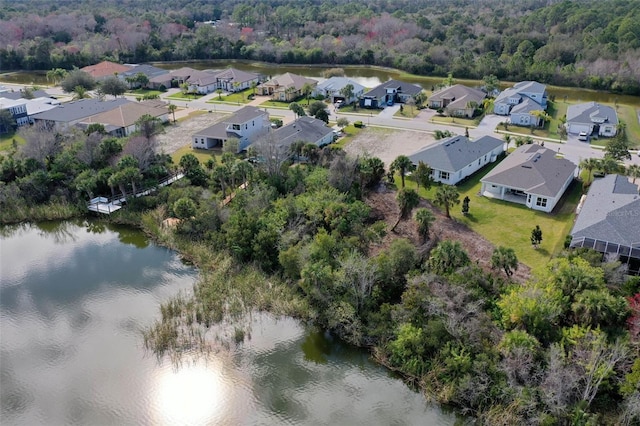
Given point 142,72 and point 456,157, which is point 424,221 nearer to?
point 456,157

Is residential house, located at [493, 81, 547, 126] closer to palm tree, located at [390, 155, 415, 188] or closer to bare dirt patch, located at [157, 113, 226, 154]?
palm tree, located at [390, 155, 415, 188]

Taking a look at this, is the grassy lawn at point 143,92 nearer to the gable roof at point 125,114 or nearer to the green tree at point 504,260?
the gable roof at point 125,114

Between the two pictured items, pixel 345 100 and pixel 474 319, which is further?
pixel 345 100

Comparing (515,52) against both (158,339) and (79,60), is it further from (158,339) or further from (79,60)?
(158,339)

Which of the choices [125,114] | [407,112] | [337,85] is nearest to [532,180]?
[407,112]

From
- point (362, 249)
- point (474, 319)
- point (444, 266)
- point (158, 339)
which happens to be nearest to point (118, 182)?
point (158, 339)

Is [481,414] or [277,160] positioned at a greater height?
[277,160]

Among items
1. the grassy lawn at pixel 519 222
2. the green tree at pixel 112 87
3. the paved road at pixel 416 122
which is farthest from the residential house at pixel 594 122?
the green tree at pixel 112 87

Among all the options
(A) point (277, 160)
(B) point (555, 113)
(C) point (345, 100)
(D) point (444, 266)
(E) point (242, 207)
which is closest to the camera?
(D) point (444, 266)
